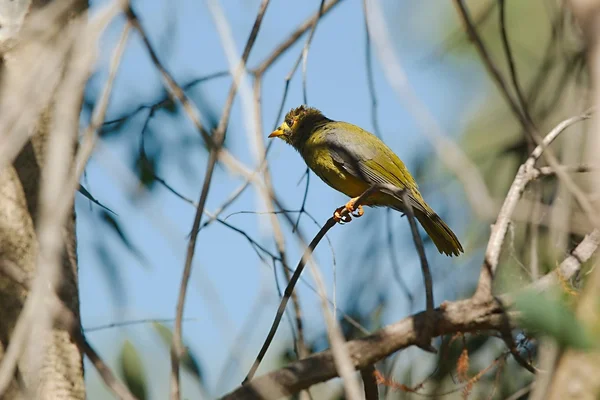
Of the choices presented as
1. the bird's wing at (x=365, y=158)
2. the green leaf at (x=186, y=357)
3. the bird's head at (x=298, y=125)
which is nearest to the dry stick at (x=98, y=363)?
the green leaf at (x=186, y=357)

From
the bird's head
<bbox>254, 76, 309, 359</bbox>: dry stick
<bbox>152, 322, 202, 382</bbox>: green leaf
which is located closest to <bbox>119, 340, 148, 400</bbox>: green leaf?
<bbox>152, 322, 202, 382</bbox>: green leaf

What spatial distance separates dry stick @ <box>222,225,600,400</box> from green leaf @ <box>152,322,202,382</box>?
663 millimetres

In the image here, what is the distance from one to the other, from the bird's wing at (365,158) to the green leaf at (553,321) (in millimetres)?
3343

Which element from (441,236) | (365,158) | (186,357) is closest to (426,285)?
(186,357)

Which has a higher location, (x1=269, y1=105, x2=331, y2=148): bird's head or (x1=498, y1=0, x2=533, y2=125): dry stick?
(x1=269, y1=105, x2=331, y2=148): bird's head

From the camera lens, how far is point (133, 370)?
2.85 m

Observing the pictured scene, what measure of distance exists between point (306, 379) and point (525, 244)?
1.86 metres

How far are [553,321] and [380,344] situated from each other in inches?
52.5

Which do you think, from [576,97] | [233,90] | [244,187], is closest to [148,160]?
[244,187]

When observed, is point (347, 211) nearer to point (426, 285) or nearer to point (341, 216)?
point (341, 216)

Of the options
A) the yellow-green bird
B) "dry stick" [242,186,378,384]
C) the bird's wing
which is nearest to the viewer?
"dry stick" [242,186,378,384]

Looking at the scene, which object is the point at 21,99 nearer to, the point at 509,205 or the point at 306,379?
the point at 306,379

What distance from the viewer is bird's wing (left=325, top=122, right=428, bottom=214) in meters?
4.73

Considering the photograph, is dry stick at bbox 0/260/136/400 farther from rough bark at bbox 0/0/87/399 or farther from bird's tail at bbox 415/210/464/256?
bird's tail at bbox 415/210/464/256
